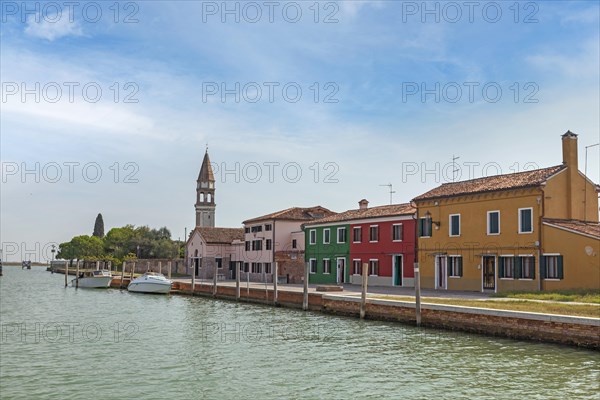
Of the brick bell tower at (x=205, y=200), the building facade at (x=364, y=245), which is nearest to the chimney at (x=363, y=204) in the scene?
the building facade at (x=364, y=245)

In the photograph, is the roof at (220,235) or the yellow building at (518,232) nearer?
the yellow building at (518,232)

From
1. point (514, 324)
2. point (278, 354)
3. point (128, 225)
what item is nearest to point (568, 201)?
point (514, 324)

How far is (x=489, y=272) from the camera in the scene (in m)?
34.5

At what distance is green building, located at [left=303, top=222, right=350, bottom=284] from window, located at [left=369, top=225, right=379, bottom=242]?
2.88 meters

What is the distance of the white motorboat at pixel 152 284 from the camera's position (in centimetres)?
4847

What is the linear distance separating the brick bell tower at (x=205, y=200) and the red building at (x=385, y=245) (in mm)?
47930

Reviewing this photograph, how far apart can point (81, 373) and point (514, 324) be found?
46.5ft

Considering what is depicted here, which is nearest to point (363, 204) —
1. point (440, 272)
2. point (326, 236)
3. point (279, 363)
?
point (326, 236)

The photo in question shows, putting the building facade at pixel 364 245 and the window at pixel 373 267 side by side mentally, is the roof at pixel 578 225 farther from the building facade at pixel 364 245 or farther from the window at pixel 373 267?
the window at pixel 373 267

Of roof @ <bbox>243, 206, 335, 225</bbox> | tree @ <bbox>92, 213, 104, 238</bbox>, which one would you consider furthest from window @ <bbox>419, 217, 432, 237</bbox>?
tree @ <bbox>92, 213, 104, 238</bbox>

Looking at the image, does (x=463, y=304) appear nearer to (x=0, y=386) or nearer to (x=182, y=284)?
(x=0, y=386)

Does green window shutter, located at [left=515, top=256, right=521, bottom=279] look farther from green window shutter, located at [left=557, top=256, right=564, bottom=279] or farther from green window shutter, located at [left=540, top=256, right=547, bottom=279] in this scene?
green window shutter, located at [left=557, top=256, right=564, bottom=279]

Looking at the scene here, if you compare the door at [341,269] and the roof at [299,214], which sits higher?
the roof at [299,214]

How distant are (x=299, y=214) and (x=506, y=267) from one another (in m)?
27.6
